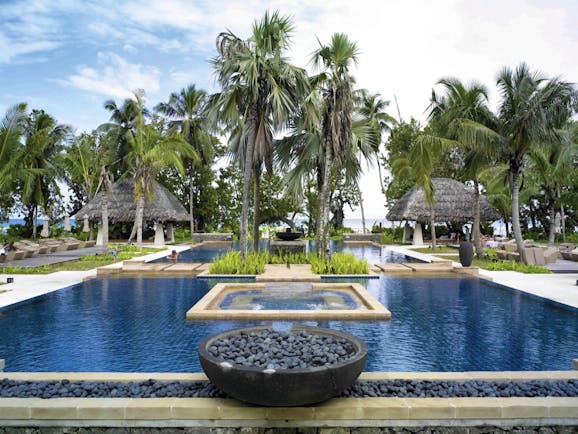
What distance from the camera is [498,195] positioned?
2767 centimetres

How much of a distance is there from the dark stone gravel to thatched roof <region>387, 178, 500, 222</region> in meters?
21.1

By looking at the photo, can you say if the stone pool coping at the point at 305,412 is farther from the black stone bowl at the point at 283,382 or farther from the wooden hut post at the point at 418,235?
the wooden hut post at the point at 418,235

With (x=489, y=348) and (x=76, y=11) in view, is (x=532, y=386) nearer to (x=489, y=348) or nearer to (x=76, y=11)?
(x=489, y=348)

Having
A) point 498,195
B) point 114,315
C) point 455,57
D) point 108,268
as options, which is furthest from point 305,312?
point 498,195

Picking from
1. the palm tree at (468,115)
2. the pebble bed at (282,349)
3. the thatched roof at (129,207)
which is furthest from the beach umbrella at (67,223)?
the pebble bed at (282,349)

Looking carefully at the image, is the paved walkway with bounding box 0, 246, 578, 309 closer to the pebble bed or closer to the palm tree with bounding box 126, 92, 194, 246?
the pebble bed

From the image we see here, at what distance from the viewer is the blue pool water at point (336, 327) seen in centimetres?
550

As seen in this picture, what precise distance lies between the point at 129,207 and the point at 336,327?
2147 cm

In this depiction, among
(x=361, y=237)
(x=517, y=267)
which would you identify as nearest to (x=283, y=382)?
(x=517, y=267)

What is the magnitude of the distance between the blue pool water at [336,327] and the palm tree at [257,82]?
15.6 ft

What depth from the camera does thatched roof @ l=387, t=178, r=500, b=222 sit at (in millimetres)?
24812

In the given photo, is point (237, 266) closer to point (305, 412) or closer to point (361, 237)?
point (305, 412)

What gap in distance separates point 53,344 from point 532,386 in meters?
6.22

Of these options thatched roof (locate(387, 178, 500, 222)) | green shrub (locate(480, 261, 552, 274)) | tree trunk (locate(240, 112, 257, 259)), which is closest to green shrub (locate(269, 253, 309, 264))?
tree trunk (locate(240, 112, 257, 259))
